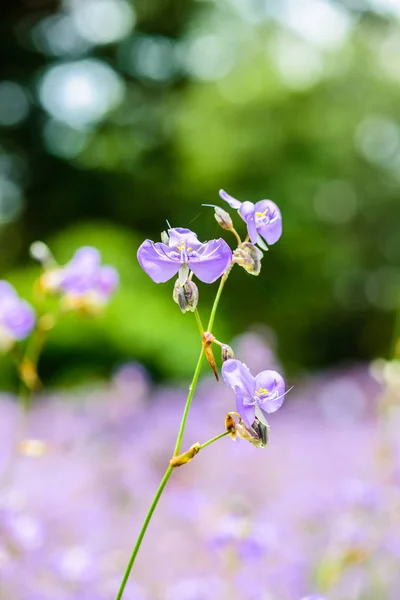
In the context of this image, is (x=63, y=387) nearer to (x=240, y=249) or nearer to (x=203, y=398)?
(x=203, y=398)

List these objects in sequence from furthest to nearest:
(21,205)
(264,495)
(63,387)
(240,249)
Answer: (21,205) → (63,387) → (264,495) → (240,249)

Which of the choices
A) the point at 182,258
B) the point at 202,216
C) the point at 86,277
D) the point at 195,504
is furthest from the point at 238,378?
the point at 202,216

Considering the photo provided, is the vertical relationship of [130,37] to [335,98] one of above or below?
above

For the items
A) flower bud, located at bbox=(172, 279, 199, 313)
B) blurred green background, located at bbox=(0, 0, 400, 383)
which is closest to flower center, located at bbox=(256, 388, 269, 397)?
flower bud, located at bbox=(172, 279, 199, 313)

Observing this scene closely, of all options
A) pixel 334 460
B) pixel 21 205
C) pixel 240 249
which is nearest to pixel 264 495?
pixel 334 460

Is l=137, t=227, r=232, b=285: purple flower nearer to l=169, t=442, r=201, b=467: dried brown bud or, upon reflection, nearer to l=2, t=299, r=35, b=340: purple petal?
l=169, t=442, r=201, b=467: dried brown bud

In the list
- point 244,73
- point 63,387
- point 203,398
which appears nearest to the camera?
point 203,398

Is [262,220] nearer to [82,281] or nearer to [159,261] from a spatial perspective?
[159,261]
